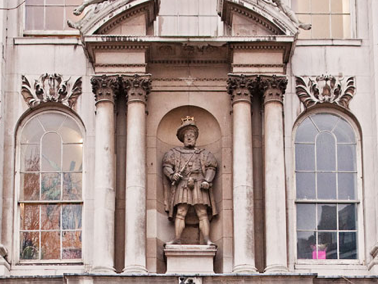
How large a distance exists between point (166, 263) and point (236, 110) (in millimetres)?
3173

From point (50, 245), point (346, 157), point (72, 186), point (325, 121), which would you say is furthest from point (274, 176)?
point (50, 245)

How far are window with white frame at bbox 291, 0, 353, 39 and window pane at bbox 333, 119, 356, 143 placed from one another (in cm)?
184

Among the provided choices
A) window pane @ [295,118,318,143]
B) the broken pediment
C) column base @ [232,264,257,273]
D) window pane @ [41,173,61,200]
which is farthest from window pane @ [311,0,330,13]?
window pane @ [41,173,61,200]

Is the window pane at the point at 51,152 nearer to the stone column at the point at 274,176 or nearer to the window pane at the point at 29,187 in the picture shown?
the window pane at the point at 29,187

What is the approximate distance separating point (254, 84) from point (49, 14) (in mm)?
4477

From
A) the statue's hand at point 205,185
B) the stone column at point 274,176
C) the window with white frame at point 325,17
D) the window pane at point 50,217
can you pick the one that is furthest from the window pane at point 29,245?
the window with white frame at point 325,17

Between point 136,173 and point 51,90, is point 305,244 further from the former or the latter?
point 51,90

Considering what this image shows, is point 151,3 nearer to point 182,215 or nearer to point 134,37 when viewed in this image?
point 134,37

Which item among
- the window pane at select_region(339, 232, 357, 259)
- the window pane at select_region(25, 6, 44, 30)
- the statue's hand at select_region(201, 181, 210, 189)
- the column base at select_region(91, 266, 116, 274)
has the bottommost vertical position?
the column base at select_region(91, 266, 116, 274)

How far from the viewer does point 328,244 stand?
28.0 meters

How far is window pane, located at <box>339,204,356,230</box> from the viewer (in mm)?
28172

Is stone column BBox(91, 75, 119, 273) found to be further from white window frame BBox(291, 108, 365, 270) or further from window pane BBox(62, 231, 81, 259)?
white window frame BBox(291, 108, 365, 270)

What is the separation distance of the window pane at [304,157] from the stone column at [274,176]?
2.62ft

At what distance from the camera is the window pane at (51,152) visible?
1120 inches
